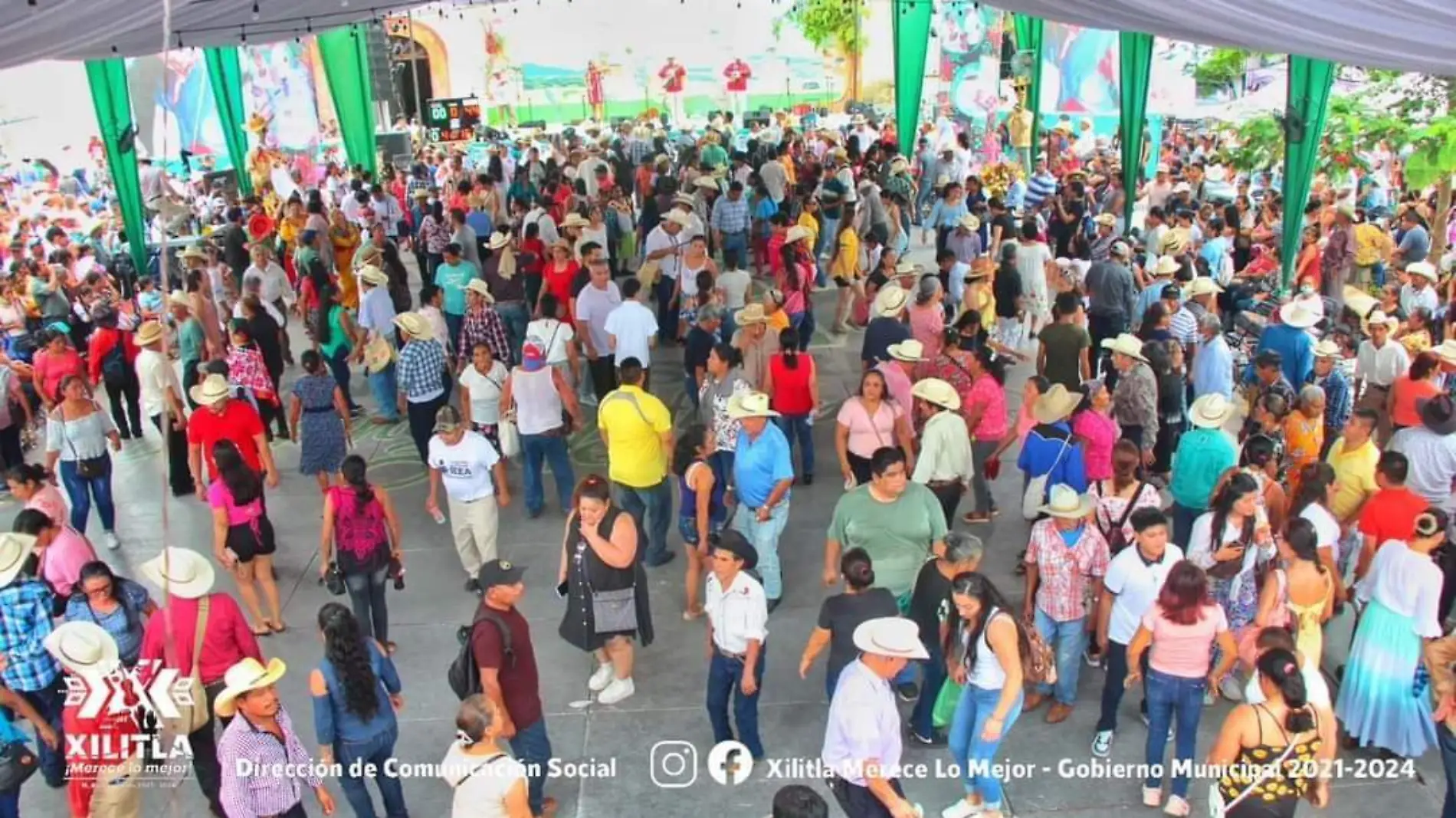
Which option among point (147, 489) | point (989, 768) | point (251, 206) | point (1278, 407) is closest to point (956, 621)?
point (989, 768)

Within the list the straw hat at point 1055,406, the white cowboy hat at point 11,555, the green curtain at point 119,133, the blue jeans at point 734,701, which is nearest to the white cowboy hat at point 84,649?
the white cowboy hat at point 11,555

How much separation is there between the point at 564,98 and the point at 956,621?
35863 mm

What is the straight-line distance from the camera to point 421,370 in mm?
8336

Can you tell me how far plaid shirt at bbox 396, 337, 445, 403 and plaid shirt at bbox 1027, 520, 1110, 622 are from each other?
4905 millimetres

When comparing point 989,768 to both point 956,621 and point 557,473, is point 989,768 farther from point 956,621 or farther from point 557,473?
point 557,473

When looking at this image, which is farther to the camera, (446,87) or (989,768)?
(446,87)

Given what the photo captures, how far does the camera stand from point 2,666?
5055 mm

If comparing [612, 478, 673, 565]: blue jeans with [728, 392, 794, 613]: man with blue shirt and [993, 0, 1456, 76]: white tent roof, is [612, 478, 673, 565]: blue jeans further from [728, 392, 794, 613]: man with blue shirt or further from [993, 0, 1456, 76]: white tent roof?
[993, 0, 1456, 76]: white tent roof

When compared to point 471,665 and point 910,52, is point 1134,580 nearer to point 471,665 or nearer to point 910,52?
point 471,665

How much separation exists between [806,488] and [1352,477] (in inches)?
155

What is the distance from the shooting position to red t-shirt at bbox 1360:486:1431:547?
5.48 meters

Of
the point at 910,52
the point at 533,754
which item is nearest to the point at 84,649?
the point at 533,754

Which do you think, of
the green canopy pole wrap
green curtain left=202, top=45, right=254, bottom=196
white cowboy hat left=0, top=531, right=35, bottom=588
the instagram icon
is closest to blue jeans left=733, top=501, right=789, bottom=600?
the instagram icon

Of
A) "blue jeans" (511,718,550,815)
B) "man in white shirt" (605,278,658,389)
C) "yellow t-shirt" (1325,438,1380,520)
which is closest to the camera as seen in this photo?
"blue jeans" (511,718,550,815)
